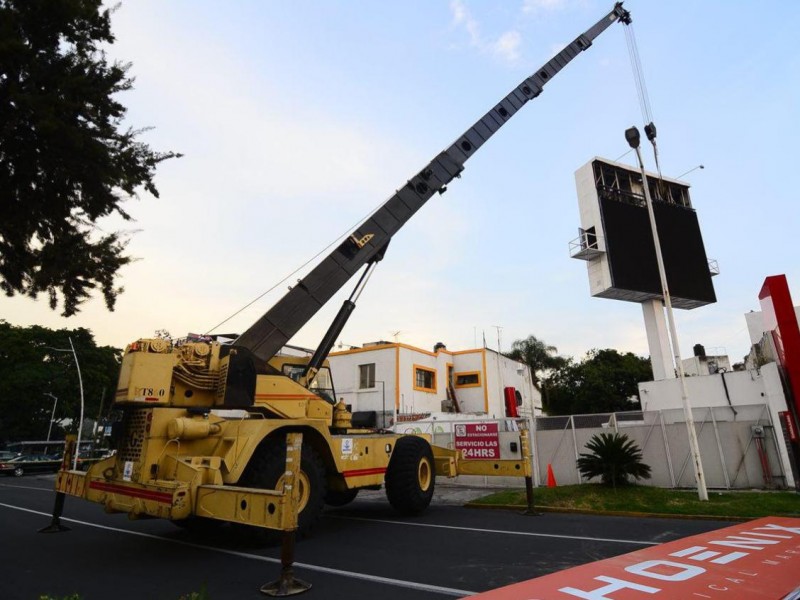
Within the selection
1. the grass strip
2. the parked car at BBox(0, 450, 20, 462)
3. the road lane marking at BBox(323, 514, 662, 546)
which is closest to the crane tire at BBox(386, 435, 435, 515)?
the road lane marking at BBox(323, 514, 662, 546)

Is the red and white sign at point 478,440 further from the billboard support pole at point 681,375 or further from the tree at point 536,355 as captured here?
the tree at point 536,355

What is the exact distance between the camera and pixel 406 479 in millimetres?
9461

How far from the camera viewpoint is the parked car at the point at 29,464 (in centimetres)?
2758

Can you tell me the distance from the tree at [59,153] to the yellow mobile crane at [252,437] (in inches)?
59.6

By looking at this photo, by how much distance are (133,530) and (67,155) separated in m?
6.64

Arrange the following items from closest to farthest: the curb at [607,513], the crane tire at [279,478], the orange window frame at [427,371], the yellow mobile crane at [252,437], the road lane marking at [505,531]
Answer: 1. the yellow mobile crane at [252,437]
2. the crane tire at [279,478]
3. the road lane marking at [505,531]
4. the curb at [607,513]
5. the orange window frame at [427,371]

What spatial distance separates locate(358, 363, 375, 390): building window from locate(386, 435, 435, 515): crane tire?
21.7 metres

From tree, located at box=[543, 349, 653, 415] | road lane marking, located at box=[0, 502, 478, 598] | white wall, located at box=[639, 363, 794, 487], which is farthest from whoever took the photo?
tree, located at box=[543, 349, 653, 415]

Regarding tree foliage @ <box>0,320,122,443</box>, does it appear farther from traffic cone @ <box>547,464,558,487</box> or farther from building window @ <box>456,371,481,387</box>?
traffic cone @ <box>547,464,558,487</box>

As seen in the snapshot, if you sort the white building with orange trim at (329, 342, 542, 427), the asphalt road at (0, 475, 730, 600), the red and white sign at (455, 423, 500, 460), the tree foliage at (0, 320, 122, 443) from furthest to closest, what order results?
the tree foliage at (0, 320, 122, 443) < the white building with orange trim at (329, 342, 542, 427) < the red and white sign at (455, 423, 500, 460) < the asphalt road at (0, 475, 730, 600)

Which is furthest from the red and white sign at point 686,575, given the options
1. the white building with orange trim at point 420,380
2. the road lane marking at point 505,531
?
the white building with orange trim at point 420,380

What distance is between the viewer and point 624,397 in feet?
160

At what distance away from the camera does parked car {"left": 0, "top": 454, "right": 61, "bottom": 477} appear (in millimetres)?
27578

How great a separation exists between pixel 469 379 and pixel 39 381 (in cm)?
3781
